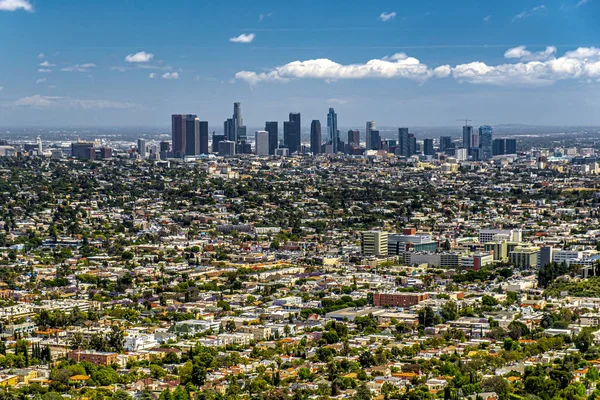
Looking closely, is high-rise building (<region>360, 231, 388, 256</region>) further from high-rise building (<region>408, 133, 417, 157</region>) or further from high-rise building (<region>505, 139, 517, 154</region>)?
high-rise building (<region>505, 139, 517, 154</region>)

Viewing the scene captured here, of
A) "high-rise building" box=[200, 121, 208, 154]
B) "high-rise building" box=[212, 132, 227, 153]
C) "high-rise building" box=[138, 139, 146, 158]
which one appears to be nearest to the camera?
"high-rise building" box=[138, 139, 146, 158]

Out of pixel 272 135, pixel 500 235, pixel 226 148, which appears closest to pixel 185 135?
pixel 226 148

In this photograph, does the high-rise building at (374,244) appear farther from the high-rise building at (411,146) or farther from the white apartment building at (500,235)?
the high-rise building at (411,146)

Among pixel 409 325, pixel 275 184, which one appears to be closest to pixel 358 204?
pixel 275 184

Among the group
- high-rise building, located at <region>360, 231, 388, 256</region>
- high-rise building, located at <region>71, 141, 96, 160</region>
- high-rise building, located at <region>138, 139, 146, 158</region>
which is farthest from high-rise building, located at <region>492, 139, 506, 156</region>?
high-rise building, located at <region>360, 231, 388, 256</region>

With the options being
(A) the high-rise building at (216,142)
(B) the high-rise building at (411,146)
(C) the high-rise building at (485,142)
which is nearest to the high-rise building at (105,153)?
(A) the high-rise building at (216,142)

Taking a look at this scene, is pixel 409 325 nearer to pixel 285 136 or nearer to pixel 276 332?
pixel 276 332

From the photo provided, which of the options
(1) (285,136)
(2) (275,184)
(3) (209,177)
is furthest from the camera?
(1) (285,136)
